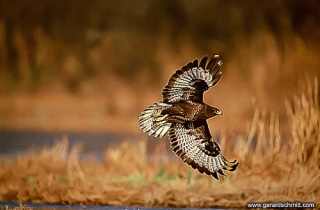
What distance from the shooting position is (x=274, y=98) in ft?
9.99

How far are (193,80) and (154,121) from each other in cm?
30

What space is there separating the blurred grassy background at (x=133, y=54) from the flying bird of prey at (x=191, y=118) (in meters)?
0.05

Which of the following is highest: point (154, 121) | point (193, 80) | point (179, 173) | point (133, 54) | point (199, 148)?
point (133, 54)

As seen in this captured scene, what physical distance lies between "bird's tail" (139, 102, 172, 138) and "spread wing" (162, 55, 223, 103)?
2.3 inches

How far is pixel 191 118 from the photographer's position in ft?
9.88

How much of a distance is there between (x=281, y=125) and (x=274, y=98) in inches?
5.9

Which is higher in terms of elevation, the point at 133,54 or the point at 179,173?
the point at 133,54

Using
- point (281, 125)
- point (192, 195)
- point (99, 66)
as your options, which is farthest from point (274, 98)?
point (99, 66)

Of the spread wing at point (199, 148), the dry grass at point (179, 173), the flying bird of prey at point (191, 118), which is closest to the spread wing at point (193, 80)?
the flying bird of prey at point (191, 118)

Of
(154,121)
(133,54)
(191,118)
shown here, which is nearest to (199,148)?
(191,118)

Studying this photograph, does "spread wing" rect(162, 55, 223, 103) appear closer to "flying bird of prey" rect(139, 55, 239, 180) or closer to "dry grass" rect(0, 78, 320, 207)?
"flying bird of prey" rect(139, 55, 239, 180)

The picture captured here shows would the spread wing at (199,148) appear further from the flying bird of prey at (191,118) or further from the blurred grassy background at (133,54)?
the blurred grassy background at (133,54)

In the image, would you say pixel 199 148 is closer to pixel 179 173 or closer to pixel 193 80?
pixel 179 173

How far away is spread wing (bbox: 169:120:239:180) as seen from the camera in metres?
2.98
